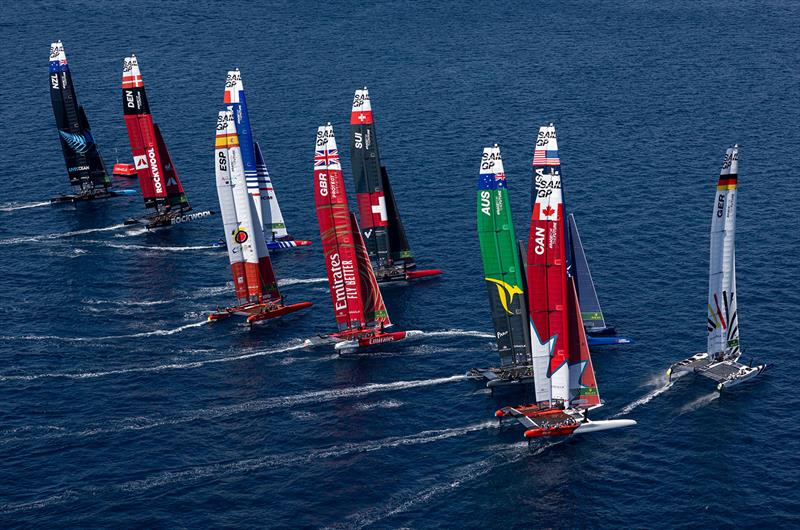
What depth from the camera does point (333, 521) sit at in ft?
370

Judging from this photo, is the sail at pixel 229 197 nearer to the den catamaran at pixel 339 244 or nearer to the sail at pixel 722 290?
the den catamaran at pixel 339 244

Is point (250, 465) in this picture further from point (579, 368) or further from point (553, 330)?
point (579, 368)

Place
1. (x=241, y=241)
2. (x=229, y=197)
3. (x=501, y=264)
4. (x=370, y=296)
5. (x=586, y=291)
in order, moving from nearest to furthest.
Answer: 1. (x=501, y=264)
2. (x=586, y=291)
3. (x=370, y=296)
4. (x=229, y=197)
5. (x=241, y=241)

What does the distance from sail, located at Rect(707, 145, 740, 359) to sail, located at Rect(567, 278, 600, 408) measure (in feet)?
58.3

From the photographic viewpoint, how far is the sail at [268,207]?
18350cm

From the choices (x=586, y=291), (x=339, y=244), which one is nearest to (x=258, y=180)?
(x=339, y=244)

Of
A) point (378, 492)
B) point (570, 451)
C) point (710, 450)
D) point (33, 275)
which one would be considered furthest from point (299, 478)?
point (33, 275)

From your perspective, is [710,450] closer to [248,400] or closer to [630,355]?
[630,355]

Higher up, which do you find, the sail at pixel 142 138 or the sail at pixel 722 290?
the sail at pixel 142 138

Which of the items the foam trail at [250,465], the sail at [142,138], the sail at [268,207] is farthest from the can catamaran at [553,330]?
the sail at [142,138]

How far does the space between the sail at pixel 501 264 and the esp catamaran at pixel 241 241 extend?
35.0 meters

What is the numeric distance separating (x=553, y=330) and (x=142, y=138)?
3839 inches

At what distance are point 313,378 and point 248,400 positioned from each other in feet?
Result: 30.4

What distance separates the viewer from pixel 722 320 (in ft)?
453
